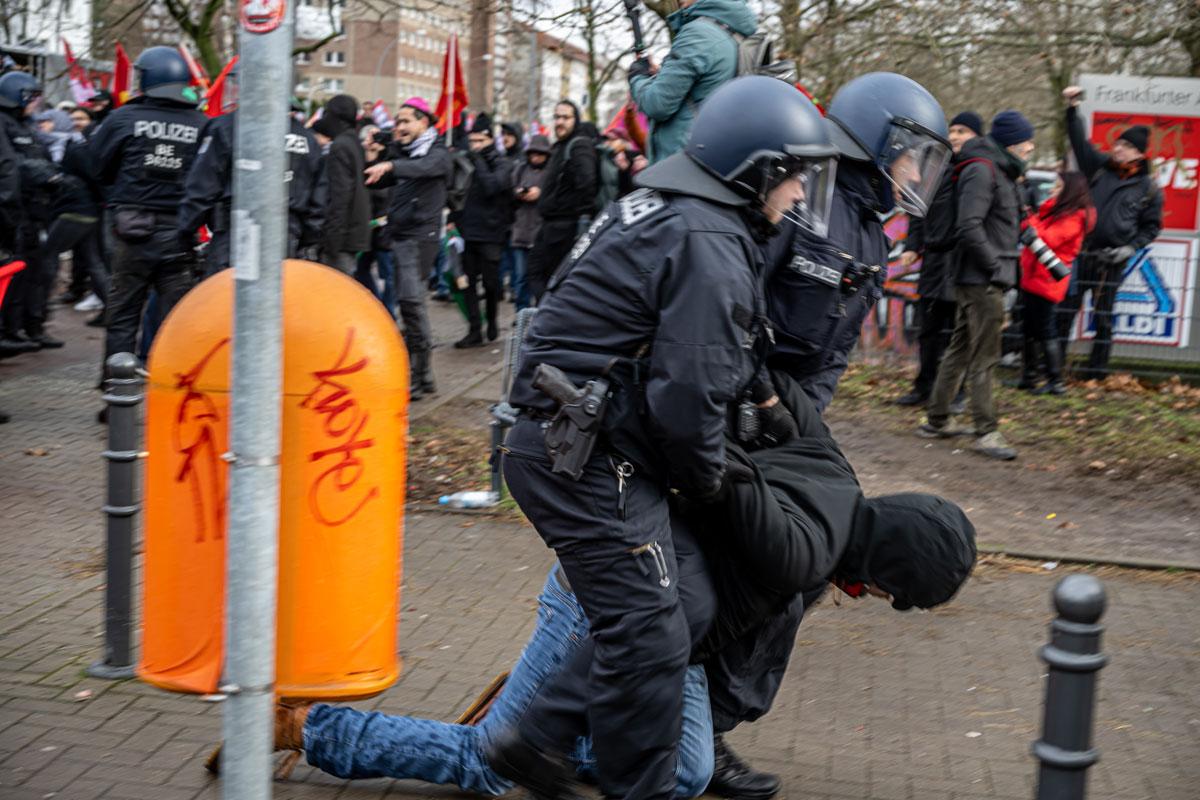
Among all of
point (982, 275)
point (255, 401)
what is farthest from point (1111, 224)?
point (255, 401)

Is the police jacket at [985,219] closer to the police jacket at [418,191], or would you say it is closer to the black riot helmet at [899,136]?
the police jacket at [418,191]

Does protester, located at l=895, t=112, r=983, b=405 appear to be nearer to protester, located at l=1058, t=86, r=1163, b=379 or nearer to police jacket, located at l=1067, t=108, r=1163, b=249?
protester, located at l=1058, t=86, r=1163, b=379

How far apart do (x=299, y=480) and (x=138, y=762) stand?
1.23 m

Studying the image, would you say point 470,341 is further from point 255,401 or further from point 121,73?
point 255,401

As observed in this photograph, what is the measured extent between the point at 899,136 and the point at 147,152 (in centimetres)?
567

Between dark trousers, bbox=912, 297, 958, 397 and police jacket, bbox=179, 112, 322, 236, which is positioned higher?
police jacket, bbox=179, 112, 322, 236

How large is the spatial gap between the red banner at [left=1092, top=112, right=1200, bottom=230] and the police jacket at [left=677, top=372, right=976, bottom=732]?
990 centimetres

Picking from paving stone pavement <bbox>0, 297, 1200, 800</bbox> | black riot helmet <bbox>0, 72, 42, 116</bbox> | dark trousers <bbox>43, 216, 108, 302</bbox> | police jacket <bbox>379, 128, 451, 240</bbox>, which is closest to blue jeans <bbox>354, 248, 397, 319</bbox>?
police jacket <bbox>379, 128, 451, 240</bbox>

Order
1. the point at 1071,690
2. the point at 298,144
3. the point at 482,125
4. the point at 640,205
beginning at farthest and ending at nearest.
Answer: the point at 482,125, the point at 298,144, the point at 640,205, the point at 1071,690

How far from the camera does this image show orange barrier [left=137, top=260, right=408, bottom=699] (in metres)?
3.71

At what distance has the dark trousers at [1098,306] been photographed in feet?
39.1

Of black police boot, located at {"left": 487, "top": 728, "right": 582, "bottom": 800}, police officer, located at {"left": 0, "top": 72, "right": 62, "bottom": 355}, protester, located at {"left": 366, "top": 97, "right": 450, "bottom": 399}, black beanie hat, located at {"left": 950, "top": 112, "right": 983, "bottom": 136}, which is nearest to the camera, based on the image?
black police boot, located at {"left": 487, "top": 728, "right": 582, "bottom": 800}

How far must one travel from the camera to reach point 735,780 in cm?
422

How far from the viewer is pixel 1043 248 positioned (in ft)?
35.8
